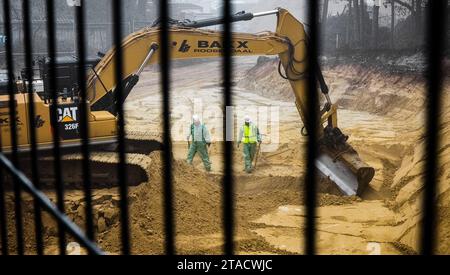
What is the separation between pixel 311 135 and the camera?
1216mm

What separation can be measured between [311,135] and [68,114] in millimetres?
6710

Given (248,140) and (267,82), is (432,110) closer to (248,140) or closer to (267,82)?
(248,140)

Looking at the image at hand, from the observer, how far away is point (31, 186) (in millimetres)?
2041

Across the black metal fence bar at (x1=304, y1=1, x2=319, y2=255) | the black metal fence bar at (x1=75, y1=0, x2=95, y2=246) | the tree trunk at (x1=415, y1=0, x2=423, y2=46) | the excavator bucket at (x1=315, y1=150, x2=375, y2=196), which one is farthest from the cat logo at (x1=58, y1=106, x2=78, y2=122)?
the tree trunk at (x1=415, y1=0, x2=423, y2=46)

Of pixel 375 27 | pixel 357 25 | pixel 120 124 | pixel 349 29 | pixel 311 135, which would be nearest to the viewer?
pixel 311 135

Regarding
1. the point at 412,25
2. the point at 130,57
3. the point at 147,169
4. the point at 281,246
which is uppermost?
the point at 412,25

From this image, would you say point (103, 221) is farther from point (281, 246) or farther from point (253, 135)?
point (253, 135)

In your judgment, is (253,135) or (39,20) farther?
(39,20)

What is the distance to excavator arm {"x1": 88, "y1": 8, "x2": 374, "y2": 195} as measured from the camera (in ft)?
25.6

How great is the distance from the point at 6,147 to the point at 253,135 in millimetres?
4453

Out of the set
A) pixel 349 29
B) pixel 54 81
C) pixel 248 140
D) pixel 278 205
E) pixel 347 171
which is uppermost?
pixel 349 29

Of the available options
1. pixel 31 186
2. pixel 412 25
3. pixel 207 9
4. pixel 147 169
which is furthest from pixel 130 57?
pixel 207 9

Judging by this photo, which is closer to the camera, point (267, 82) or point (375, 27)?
point (375, 27)

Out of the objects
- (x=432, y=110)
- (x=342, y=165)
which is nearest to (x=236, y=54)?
(x=342, y=165)
